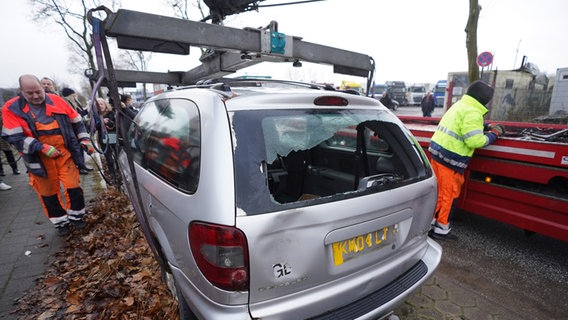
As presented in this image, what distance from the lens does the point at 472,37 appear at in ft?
26.3

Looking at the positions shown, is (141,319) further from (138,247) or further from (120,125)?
(120,125)

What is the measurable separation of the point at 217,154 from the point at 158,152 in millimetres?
923

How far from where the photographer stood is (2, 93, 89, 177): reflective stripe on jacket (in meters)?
3.17

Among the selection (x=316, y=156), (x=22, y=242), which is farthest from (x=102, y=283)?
(x=316, y=156)

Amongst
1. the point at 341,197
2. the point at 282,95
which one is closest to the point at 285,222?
the point at 341,197

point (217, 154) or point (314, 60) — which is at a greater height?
point (314, 60)

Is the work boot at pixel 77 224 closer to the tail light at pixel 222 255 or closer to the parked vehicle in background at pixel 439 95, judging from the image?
the tail light at pixel 222 255

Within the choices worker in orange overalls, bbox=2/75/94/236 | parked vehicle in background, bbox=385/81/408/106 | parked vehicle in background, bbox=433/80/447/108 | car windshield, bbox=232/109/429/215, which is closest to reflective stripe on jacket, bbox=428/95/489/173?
car windshield, bbox=232/109/429/215

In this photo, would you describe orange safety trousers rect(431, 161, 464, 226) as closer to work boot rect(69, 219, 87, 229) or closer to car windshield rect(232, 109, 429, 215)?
car windshield rect(232, 109, 429, 215)

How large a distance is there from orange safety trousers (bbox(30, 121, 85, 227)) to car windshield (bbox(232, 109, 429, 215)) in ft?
8.98

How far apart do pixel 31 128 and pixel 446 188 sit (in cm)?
481

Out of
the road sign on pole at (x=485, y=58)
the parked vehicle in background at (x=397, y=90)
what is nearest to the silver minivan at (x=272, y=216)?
the road sign on pole at (x=485, y=58)

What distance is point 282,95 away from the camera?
1599mm

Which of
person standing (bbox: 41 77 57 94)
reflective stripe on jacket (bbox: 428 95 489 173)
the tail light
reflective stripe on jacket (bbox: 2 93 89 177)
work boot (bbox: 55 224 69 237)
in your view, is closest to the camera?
the tail light
